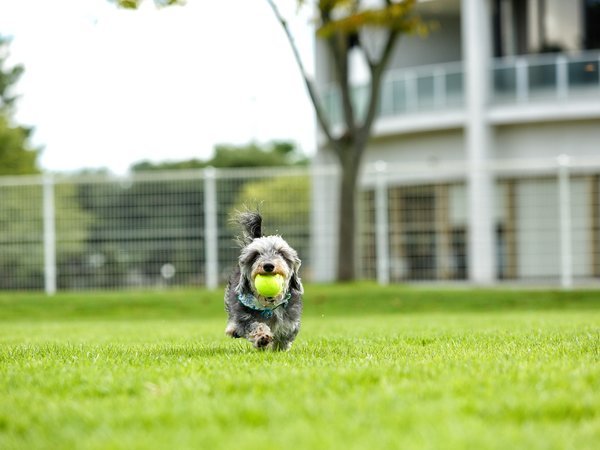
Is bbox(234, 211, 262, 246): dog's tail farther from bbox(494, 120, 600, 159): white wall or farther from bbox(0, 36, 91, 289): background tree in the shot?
bbox(494, 120, 600, 159): white wall

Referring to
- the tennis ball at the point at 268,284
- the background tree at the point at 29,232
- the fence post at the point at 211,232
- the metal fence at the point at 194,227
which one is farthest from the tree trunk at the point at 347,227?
the tennis ball at the point at 268,284

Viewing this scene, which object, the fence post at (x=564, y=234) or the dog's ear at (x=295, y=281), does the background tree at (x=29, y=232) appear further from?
the dog's ear at (x=295, y=281)

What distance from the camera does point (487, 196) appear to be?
75.0ft

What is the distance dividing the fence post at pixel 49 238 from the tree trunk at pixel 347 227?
18.9ft

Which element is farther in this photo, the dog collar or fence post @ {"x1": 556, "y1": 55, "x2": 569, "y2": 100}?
fence post @ {"x1": 556, "y1": 55, "x2": 569, "y2": 100}

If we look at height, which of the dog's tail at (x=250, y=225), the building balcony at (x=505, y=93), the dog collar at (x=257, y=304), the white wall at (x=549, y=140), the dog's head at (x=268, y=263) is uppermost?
the building balcony at (x=505, y=93)

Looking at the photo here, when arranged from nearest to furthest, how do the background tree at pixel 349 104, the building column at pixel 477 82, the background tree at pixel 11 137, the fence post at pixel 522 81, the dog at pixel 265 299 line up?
the dog at pixel 265 299 < the background tree at pixel 349 104 < the building column at pixel 477 82 < the fence post at pixel 522 81 < the background tree at pixel 11 137

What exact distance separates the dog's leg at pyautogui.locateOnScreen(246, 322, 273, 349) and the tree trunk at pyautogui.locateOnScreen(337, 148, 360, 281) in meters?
13.1

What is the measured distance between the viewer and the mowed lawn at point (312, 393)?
3998 millimetres

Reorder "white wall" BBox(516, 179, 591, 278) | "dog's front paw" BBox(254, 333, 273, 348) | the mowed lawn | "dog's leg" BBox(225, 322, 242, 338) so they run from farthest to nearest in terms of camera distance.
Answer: "white wall" BBox(516, 179, 591, 278), "dog's leg" BBox(225, 322, 242, 338), "dog's front paw" BBox(254, 333, 273, 348), the mowed lawn

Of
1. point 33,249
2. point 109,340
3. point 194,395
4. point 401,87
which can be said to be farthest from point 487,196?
point 194,395

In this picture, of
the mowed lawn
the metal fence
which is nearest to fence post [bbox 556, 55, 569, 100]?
the metal fence

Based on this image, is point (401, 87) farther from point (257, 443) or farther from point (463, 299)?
point (257, 443)

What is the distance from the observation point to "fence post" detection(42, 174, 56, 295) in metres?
21.1
